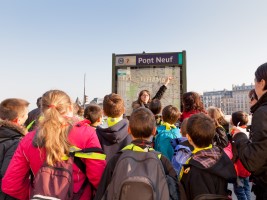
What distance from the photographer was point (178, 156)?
3215 millimetres

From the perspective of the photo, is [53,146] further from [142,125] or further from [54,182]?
[142,125]

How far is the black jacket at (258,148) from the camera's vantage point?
7.25 ft

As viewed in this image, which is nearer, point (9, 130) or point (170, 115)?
point (9, 130)

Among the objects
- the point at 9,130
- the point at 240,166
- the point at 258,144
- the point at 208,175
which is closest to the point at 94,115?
the point at 9,130

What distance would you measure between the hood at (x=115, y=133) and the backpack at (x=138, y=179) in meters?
0.82

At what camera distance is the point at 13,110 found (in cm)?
315

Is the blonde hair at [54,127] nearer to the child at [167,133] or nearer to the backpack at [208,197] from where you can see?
the backpack at [208,197]

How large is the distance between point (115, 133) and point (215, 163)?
1.18 metres

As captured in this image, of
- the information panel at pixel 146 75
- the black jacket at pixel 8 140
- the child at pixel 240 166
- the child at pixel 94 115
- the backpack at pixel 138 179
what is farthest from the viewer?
the information panel at pixel 146 75

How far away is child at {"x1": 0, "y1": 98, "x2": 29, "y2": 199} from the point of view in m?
2.96

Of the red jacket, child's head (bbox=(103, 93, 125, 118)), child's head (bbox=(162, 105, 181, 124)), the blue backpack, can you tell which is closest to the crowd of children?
the red jacket

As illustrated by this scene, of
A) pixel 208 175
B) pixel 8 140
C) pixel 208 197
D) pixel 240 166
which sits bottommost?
pixel 240 166

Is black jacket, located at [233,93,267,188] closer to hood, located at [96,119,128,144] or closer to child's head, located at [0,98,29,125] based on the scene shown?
hood, located at [96,119,128,144]

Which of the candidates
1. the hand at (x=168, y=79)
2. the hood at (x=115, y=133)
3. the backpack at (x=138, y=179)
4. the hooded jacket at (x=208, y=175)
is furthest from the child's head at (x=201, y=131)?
the hand at (x=168, y=79)
